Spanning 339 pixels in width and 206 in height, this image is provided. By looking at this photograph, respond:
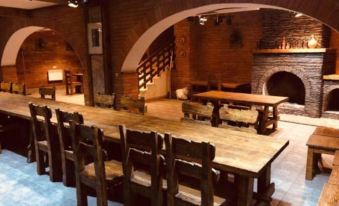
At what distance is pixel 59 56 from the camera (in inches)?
506

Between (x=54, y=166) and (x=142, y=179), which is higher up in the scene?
(x=142, y=179)

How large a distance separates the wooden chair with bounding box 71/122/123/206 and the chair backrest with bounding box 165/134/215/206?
678mm

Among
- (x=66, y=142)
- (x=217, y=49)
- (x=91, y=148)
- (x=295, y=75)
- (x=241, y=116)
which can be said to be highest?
(x=217, y=49)

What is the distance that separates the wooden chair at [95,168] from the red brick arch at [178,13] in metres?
3.10

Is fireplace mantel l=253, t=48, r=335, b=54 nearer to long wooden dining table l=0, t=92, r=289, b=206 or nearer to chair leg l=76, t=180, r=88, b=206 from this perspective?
long wooden dining table l=0, t=92, r=289, b=206

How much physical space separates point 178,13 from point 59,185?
337cm

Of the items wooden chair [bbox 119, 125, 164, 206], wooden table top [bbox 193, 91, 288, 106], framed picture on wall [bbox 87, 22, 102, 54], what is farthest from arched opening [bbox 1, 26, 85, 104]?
wooden chair [bbox 119, 125, 164, 206]

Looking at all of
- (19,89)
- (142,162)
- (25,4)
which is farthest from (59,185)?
(25,4)

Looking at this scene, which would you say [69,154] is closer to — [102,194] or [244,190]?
[102,194]

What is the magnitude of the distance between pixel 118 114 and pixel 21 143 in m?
2.34

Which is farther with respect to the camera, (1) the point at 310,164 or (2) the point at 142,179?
(1) the point at 310,164

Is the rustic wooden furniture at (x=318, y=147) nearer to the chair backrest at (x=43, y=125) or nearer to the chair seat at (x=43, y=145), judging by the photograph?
the chair backrest at (x=43, y=125)

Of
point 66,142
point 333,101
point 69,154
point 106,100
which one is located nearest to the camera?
point 69,154

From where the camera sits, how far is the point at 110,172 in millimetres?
2750
